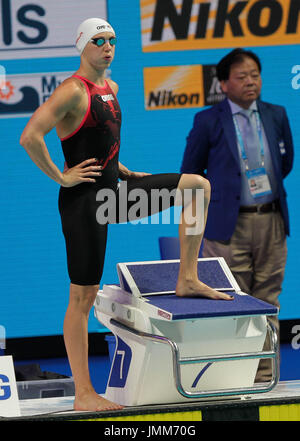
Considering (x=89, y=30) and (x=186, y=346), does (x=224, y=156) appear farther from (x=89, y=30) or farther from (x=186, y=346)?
(x=186, y=346)

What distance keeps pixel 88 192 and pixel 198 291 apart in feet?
2.26

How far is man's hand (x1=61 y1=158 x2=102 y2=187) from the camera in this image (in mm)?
3895

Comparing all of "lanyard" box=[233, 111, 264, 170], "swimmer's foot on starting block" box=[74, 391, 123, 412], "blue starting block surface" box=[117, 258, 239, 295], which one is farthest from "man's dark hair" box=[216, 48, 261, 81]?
"swimmer's foot on starting block" box=[74, 391, 123, 412]

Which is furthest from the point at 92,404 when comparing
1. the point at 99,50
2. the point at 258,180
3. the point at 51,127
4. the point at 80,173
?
the point at 258,180

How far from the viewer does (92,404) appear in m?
3.96

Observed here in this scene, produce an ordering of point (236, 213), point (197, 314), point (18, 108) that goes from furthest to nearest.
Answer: point (18, 108)
point (236, 213)
point (197, 314)

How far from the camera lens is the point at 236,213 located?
5.57 m

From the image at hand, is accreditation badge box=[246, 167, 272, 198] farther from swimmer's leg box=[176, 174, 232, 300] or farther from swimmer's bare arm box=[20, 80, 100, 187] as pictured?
swimmer's bare arm box=[20, 80, 100, 187]

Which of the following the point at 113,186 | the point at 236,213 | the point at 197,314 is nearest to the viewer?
the point at 197,314

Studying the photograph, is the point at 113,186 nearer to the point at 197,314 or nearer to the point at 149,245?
the point at 197,314

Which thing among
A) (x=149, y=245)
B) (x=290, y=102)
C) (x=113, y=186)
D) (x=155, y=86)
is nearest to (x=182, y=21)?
(x=155, y=86)

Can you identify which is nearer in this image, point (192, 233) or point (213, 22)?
point (192, 233)

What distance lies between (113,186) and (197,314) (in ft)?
2.35

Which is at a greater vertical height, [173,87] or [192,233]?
[173,87]
